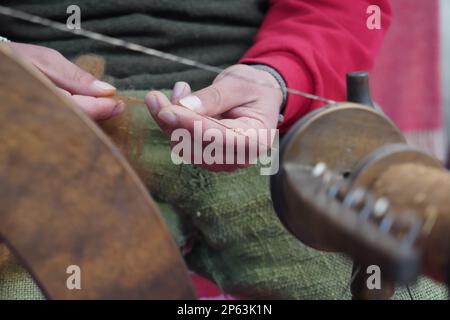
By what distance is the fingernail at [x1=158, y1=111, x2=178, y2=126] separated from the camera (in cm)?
70

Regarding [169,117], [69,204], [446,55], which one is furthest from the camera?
[446,55]

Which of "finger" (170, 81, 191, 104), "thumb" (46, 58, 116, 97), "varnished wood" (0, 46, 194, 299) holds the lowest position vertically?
"varnished wood" (0, 46, 194, 299)

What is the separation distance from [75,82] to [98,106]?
1.9 inches

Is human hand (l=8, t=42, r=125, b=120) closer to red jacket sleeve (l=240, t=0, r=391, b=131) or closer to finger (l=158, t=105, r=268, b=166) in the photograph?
finger (l=158, t=105, r=268, b=166)

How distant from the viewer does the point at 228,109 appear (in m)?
0.79

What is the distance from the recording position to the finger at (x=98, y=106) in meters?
0.73

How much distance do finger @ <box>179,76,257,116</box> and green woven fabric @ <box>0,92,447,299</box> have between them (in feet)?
0.55

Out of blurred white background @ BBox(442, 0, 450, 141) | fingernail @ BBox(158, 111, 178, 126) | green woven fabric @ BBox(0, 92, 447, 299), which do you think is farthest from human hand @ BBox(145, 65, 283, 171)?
blurred white background @ BBox(442, 0, 450, 141)

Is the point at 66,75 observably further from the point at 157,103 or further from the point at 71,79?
the point at 157,103

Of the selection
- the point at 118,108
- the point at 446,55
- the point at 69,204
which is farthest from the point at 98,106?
the point at 446,55

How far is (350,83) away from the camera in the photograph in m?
0.64

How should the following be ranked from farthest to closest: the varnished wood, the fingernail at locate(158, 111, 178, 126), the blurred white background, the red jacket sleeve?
1. the blurred white background
2. the red jacket sleeve
3. the fingernail at locate(158, 111, 178, 126)
4. the varnished wood
